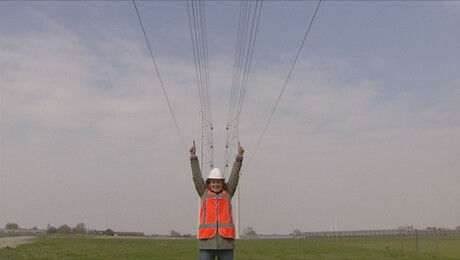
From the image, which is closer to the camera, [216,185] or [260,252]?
[216,185]

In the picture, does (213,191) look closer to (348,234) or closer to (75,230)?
(348,234)

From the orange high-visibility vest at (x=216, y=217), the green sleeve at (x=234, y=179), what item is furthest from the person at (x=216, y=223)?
the green sleeve at (x=234, y=179)

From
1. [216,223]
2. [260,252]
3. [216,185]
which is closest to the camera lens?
[216,223]

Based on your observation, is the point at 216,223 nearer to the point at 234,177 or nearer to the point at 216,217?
the point at 216,217

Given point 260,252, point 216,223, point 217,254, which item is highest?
point 216,223

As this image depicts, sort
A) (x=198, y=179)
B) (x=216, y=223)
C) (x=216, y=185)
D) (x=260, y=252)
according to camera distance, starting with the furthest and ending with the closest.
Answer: (x=260, y=252)
(x=198, y=179)
(x=216, y=185)
(x=216, y=223)

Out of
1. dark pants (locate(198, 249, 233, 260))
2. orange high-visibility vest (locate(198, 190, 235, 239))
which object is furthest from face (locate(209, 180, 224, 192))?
dark pants (locate(198, 249, 233, 260))

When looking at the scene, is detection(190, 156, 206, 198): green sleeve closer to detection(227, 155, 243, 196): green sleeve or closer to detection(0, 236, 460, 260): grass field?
detection(227, 155, 243, 196): green sleeve

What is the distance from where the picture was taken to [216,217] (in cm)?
615

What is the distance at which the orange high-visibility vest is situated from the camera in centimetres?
608

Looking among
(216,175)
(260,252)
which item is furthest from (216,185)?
(260,252)

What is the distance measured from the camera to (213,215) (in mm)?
6160

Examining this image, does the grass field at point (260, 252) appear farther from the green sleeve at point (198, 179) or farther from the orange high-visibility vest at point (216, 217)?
the orange high-visibility vest at point (216, 217)

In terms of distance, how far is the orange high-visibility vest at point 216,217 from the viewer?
6078 millimetres
